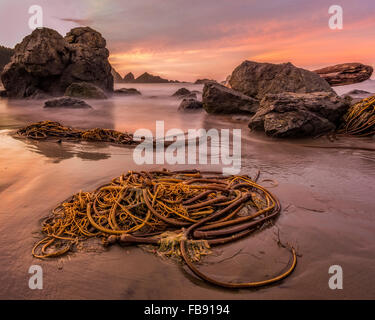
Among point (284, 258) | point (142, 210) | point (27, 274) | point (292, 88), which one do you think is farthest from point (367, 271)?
point (292, 88)

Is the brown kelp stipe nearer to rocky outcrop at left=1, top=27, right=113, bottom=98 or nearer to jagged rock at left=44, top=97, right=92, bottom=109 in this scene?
jagged rock at left=44, top=97, right=92, bottom=109

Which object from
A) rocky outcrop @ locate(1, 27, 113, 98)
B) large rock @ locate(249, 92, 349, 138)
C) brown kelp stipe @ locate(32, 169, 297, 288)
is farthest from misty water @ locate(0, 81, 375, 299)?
rocky outcrop @ locate(1, 27, 113, 98)

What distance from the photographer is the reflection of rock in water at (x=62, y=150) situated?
15.3 feet

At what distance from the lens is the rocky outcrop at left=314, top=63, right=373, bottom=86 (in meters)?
11.6

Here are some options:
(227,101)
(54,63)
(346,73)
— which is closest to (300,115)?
(227,101)

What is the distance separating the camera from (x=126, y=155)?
16.0ft

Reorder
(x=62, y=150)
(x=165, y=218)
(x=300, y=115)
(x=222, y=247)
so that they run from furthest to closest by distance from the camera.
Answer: (x=300, y=115)
(x=62, y=150)
(x=165, y=218)
(x=222, y=247)

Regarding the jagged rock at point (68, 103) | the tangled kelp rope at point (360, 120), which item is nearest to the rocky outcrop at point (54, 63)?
the jagged rock at point (68, 103)

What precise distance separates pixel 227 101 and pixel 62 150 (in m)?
6.89

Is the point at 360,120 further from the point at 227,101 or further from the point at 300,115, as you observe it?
the point at 227,101

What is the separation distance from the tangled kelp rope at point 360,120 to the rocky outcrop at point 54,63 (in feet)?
58.6

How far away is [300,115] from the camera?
244 inches

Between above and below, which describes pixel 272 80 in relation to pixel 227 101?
above
